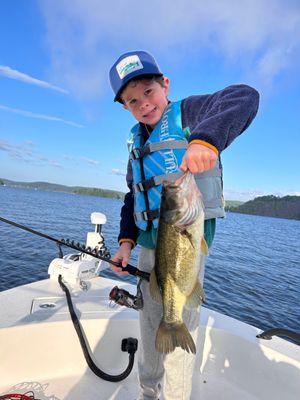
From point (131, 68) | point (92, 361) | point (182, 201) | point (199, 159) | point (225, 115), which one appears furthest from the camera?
point (92, 361)

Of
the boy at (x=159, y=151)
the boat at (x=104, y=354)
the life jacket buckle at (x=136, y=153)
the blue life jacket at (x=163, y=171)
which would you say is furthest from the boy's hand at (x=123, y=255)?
the life jacket buckle at (x=136, y=153)

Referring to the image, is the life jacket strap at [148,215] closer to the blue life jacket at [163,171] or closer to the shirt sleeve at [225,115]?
the blue life jacket at [163,171]

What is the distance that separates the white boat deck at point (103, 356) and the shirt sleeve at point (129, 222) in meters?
1.50

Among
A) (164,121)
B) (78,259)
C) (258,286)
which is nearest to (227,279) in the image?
(258,286)

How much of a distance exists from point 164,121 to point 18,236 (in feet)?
68.7

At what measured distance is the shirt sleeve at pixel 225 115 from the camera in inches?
79.7

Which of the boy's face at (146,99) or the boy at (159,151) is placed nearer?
the boy at (159,151)

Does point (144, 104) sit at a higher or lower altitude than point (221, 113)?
higher

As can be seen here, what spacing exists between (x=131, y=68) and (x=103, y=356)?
12.2ft

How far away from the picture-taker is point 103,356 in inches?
173

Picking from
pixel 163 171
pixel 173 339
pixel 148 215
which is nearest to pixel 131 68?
pixel 163 171

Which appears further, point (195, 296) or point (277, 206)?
point (277, 206)

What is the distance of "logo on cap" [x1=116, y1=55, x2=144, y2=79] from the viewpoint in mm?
2705

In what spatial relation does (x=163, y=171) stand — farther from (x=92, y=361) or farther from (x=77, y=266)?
(x=77, y=266)
